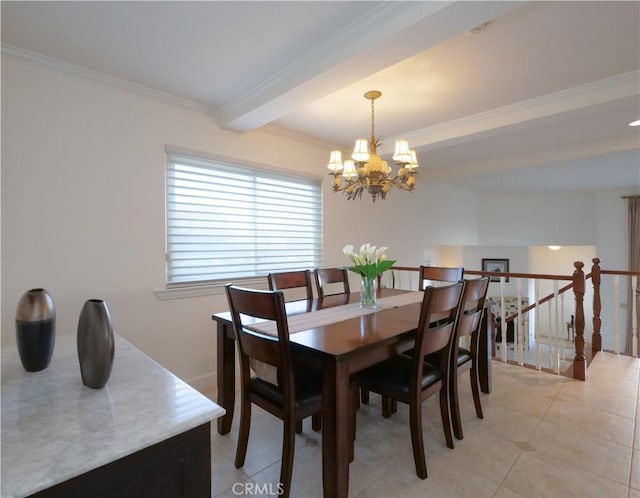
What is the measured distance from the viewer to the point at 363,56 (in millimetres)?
1836

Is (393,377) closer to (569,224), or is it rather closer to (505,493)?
(505,493)

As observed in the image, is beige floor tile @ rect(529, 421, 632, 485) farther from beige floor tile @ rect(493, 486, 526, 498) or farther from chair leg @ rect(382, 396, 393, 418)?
chair leg @ rect(382, 396, 393, 418)

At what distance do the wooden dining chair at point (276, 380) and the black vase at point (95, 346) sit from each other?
58cm

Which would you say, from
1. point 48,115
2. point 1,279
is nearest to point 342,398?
point 1,279

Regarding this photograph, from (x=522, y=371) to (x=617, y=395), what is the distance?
649 mm

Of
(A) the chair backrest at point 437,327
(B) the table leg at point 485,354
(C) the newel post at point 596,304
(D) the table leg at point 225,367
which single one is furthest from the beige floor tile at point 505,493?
(C) the newel post at point 596,304

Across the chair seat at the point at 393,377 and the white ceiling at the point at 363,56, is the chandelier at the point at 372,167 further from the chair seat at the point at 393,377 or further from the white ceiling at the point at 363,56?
the chair seat at the point at 393,377

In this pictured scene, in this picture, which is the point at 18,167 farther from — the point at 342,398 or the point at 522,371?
the point at 522,371

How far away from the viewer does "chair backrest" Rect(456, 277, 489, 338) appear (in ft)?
6.21

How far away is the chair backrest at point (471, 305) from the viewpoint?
189cm

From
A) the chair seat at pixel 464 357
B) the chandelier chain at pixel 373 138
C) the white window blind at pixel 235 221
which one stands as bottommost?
the chair seat at pixel 464 357

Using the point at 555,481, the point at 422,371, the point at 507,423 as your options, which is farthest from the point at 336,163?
the point at 555,481

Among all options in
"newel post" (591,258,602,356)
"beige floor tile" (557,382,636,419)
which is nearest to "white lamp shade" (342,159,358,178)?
"beige floor tile" (557,382,636,419)

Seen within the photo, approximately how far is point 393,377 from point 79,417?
1454 mm
